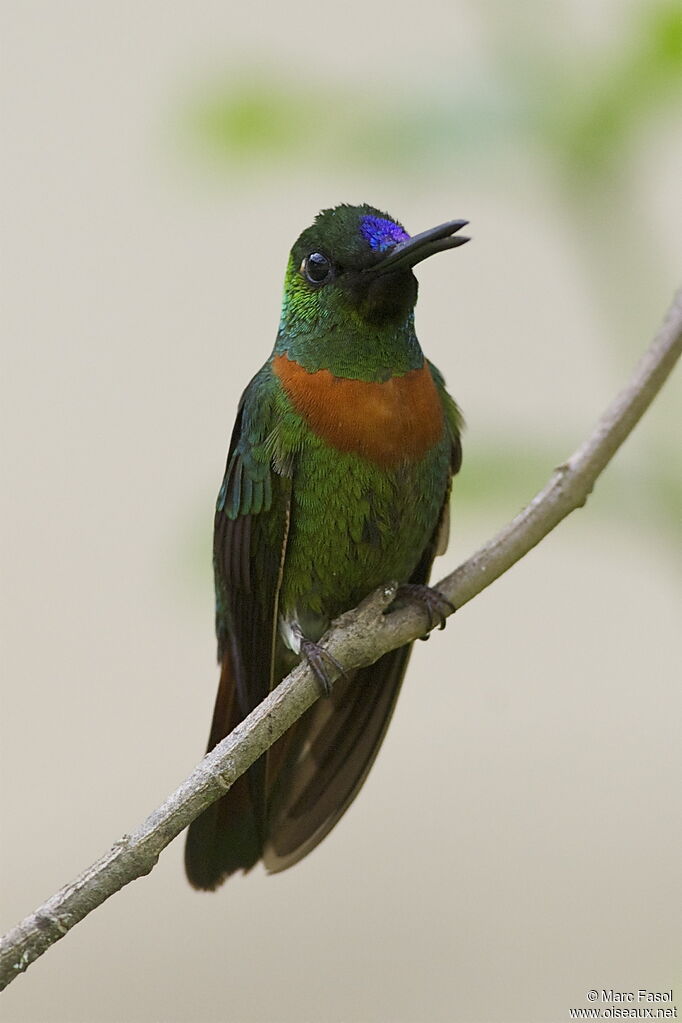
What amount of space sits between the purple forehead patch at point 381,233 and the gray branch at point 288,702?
2.93ft

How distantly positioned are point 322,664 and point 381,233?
1111 mm

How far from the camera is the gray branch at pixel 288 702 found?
2037 mm

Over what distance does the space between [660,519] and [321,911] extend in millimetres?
4146

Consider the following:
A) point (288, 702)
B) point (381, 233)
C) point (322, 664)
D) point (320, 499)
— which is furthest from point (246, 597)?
point (381, 233)

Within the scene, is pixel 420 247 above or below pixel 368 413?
above

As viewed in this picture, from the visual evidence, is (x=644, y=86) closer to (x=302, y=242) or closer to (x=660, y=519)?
(x=660, y=519)

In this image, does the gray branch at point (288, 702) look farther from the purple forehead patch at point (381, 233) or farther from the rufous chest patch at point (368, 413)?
the purple forehead patch at point (381, 233)

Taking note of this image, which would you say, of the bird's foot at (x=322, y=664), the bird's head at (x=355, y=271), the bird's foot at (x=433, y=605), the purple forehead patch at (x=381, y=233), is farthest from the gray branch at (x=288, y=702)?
the purple forehead patch at (x=381, y=233)

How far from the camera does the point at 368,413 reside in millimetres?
3037

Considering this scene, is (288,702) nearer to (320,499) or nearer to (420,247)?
(320,499)

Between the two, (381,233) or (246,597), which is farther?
(246,597)

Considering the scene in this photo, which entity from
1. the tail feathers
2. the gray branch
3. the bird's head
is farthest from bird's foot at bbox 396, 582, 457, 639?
the bird's head

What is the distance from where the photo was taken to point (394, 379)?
3104mm

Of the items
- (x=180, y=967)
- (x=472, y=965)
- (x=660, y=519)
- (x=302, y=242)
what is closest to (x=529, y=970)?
(x=472, y=965)
